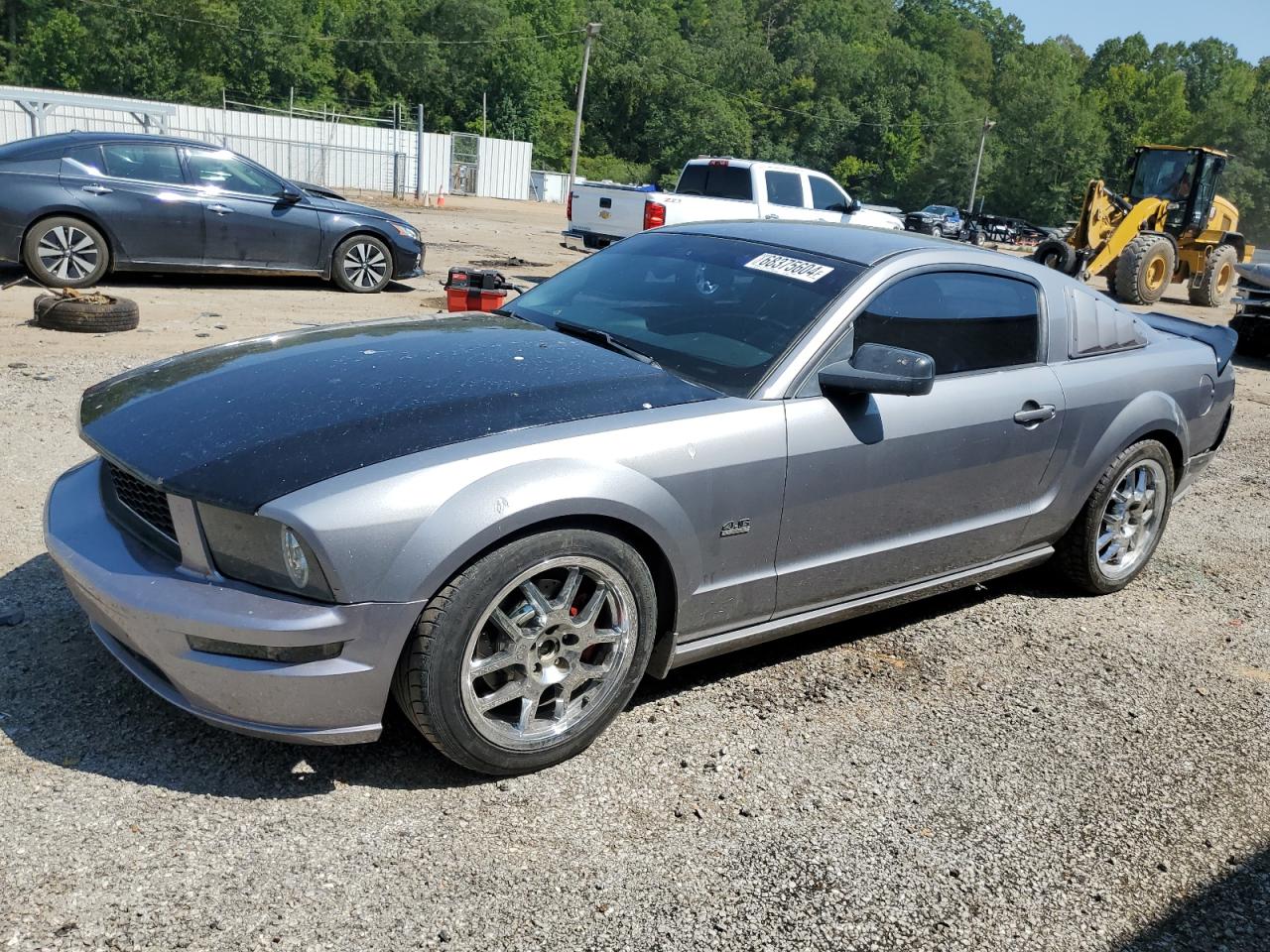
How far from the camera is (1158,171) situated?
65.3 feet

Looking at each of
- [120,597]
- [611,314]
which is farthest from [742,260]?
[120,597]

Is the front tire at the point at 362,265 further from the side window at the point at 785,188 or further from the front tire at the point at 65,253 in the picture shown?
the side window at the point at 785,188

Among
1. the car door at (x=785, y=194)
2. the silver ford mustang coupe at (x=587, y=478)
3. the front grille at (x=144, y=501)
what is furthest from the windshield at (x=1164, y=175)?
the front grille at (x=144, y=501)

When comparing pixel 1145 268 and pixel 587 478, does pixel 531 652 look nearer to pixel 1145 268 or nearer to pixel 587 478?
pixel 587 478

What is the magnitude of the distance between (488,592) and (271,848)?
81 centimetres

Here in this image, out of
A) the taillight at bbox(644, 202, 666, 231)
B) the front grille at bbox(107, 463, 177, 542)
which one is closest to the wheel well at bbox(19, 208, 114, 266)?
the taillight at bbox(644, 202, 666, 231)

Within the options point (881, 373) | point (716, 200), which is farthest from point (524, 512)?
point (716, 200)

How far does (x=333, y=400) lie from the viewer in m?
3.10

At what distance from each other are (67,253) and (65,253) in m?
0.02

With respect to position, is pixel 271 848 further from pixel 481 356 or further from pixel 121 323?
pixel 121 323

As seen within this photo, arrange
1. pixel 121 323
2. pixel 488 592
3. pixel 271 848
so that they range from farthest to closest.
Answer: pixel 121 323 → pixel 488 592 → pixel 271 848

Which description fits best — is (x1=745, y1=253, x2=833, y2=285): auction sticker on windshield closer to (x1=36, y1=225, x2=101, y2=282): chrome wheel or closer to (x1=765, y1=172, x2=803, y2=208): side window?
(x1=36, y1=225, x2=101, y2=282): chrome wheel

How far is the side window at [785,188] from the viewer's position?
16562mm

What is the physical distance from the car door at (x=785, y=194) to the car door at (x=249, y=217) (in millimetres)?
7648
